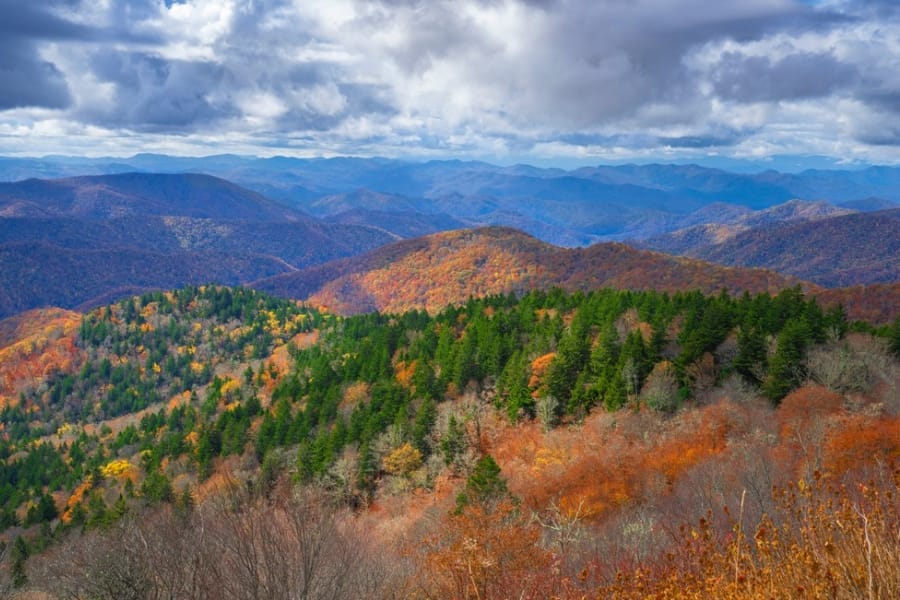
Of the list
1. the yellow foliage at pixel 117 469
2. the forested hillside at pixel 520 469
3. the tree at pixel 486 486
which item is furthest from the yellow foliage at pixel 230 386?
the tree at pixel 486 486

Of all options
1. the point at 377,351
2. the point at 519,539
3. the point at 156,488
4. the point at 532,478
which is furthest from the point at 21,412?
the point at 519,539

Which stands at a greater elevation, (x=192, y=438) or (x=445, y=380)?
(x=445, y=380)

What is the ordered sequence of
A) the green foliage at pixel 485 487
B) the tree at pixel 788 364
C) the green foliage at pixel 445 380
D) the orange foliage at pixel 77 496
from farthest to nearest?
the orange foliage at pixel 77 496 < the green foliage at pixel 445 380 < the tree at pixel 788 364 < the green foliage at pixel 485 487

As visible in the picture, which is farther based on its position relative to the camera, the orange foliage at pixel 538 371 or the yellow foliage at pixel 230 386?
the yellow foliage at pixel 230 386

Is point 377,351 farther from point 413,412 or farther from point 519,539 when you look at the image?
point 519,539

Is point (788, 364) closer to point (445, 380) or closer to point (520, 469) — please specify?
point (520, 469)

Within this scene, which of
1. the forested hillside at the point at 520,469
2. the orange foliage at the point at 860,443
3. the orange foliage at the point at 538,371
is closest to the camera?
the forested hillside at the point at 520,469

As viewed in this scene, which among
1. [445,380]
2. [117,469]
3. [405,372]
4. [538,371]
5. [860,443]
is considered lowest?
[117,469]

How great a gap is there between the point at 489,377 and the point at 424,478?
18.7 meters

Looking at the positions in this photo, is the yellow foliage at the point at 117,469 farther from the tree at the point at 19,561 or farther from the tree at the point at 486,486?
the tree at the point at 486,486

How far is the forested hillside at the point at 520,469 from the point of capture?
1097 cm

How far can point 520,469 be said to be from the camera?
157 ft

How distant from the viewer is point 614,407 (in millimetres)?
52906

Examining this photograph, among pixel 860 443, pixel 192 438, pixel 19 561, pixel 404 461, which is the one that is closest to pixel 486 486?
pixel 860 443
